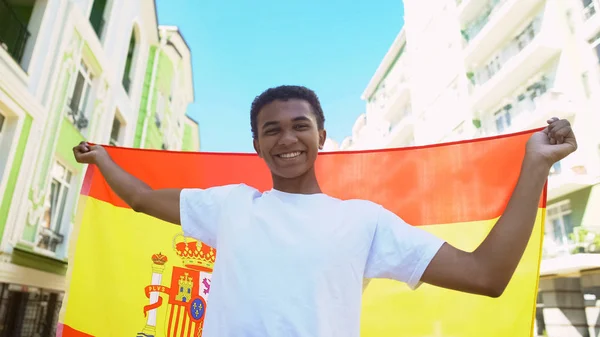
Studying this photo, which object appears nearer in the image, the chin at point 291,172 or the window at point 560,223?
the chin at point 291,172

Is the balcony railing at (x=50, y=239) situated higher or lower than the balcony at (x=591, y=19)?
lower

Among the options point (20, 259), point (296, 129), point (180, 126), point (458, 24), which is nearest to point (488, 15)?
point (458, 24)

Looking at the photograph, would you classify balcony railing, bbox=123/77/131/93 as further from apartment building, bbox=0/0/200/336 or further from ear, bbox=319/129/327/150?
ear, bbox=319/129/327/150

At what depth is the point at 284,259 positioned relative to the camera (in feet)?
4.31

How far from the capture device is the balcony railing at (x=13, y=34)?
9.16m

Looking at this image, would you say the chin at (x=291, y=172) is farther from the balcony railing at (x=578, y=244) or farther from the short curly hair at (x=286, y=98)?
the balcony railing at (x=578, y=244)

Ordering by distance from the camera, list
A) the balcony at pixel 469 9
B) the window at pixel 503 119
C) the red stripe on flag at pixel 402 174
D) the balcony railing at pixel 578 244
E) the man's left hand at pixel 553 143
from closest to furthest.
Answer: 1. the man's left hand at pixel 553 143
2. the red stripe on flag at pixel 402 174
3. the balcony railing at pixel 578 244
4. the window at pixel 503 119
5. the balcony at pixel 469 9

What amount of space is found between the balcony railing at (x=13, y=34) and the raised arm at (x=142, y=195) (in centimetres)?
912

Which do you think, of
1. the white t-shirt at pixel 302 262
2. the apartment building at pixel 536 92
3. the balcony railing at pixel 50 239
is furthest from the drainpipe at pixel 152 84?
the white t-shirt at pixel 302 262

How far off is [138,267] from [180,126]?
973 inches

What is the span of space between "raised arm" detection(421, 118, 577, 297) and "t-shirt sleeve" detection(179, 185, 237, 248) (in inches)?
29.1

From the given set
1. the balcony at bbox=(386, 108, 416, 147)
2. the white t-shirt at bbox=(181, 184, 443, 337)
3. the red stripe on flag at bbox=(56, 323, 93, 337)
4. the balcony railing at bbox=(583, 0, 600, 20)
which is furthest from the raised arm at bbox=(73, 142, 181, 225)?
the balcony at bbox=(386, 108, 416, 147)

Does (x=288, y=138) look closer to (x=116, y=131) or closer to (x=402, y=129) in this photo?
(x=116, y=131)

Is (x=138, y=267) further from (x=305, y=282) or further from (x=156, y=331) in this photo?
(x=305, y=282)
